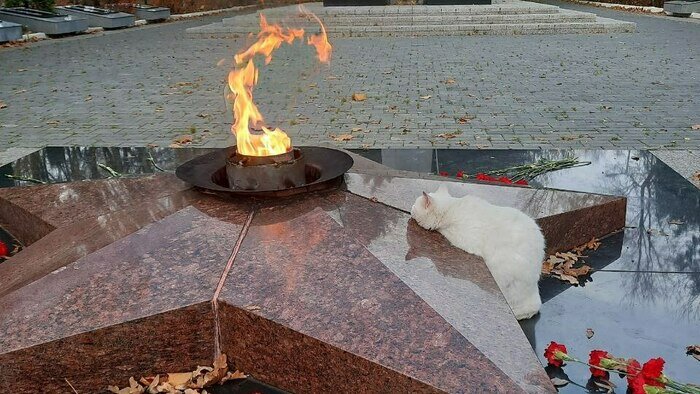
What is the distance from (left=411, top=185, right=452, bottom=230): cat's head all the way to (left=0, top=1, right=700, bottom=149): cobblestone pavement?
11.3ft

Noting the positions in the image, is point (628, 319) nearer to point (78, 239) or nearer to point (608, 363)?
point (608, 363)

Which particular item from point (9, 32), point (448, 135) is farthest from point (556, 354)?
point (9, 32)

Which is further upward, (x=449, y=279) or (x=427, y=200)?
(x=427, y=200)

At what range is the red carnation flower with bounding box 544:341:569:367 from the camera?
294 centimetres

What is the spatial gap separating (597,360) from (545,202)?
1.49m

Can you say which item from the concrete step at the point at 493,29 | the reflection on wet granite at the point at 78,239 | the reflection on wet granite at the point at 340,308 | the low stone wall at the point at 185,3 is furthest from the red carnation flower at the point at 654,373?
the low stone wall at the point at 185,3

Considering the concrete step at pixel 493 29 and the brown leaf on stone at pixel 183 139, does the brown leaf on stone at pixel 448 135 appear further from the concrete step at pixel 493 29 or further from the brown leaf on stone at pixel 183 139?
the concrete step at pixel 493 29

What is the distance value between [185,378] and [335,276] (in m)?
0.82

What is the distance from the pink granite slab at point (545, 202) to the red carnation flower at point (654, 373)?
146cm

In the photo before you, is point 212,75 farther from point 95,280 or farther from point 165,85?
point 95,280

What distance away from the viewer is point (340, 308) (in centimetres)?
290

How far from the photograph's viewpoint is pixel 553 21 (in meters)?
18.7

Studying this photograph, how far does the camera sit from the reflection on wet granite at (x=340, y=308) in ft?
8.57

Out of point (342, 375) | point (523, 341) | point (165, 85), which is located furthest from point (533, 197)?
point (165, 85)
